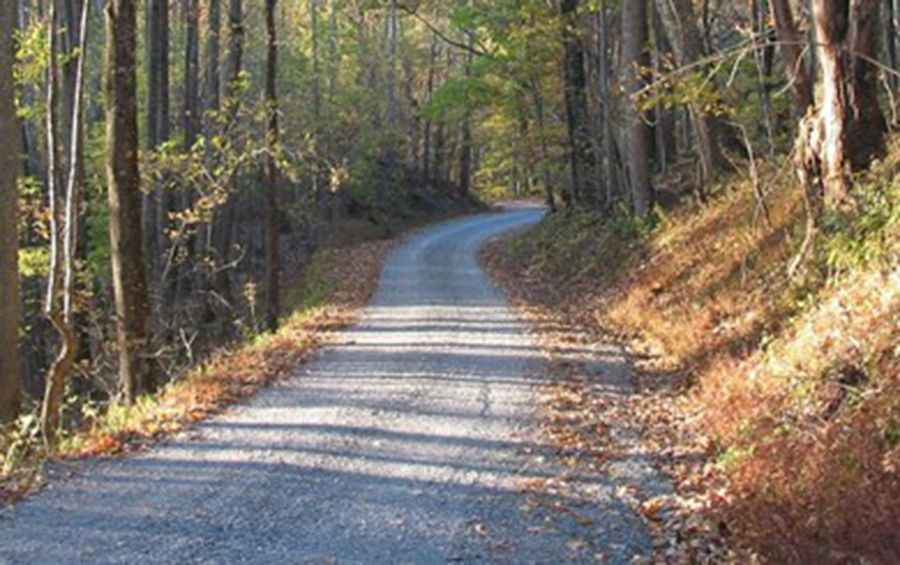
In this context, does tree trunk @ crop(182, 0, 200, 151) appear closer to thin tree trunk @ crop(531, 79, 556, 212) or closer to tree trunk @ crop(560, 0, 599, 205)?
tree trunk @ crop(560, 0, 599, 205)

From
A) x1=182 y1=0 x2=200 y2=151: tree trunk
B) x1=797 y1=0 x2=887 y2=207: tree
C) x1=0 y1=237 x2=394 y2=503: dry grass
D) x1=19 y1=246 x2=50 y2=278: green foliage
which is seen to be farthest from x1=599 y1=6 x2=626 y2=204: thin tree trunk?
x1=19 y1=246 x2=50 y2=278: green foliage

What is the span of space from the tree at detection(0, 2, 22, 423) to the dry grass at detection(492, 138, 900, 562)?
21.5ft

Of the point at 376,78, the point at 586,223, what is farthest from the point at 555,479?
the point at 376,78

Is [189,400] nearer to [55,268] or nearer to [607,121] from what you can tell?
[55,268]

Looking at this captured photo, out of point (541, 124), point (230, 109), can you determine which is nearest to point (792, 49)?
point (230, 109)

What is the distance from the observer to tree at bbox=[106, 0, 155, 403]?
1120 cm

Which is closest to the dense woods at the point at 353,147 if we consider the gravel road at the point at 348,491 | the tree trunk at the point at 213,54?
the tree trunk at the point at 213,54

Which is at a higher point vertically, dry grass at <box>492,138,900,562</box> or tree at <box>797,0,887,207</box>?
tree at <box>797,0,887,207</box>

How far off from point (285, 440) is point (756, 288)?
638 centimetres

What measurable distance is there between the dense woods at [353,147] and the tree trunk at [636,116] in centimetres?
5

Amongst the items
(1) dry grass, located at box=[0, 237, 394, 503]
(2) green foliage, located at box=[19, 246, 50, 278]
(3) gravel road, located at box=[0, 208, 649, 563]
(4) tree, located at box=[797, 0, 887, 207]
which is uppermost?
(4) tree, located at box=[797, 0, 887, 207]

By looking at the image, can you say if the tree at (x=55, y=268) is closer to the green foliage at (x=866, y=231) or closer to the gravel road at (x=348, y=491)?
the gravel road at (x=348, y=491)

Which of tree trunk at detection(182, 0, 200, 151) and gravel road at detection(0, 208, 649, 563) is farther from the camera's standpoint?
tree trunk at detection(182, 0, 200, 151)

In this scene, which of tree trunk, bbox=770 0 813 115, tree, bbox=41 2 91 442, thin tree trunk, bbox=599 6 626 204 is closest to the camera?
tree, bbox=41 2 91 442
